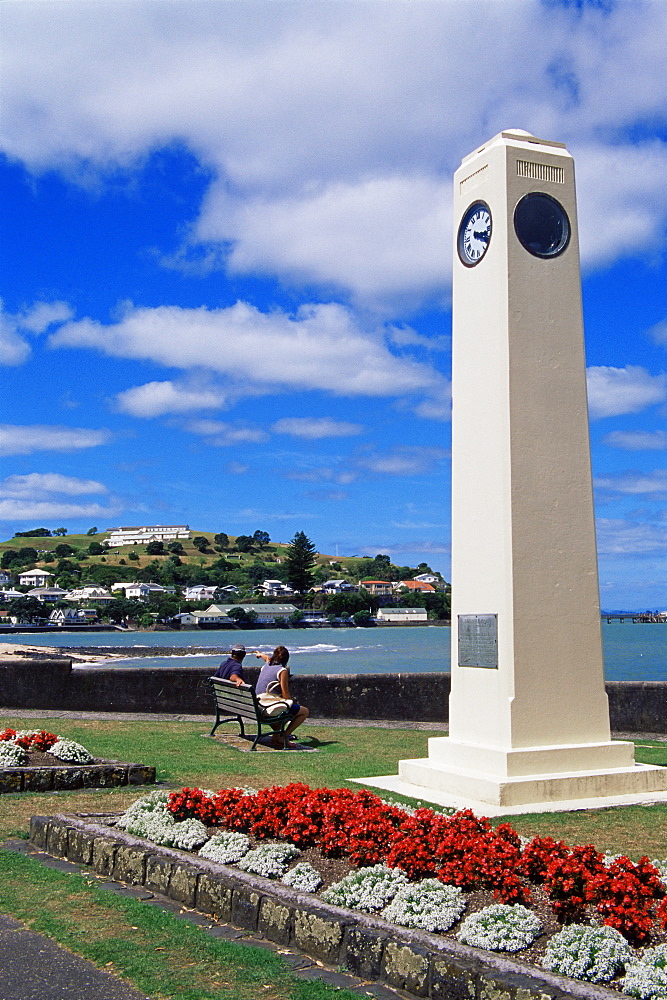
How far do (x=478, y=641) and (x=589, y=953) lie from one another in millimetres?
4988

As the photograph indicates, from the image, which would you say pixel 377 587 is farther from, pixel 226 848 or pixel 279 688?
pixel 226 848

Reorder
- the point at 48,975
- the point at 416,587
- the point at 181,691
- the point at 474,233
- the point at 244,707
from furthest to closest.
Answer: the point at 416,587, the point at 181,691, the point at 244,707, the point at 474,233, the point at 48,975

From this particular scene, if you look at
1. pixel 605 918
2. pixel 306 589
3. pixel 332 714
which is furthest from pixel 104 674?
pixel 306 589

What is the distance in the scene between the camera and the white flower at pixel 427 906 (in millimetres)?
4180

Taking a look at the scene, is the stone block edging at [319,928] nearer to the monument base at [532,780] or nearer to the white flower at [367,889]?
the white flower at [367,889]

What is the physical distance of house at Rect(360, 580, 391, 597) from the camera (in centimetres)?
16638

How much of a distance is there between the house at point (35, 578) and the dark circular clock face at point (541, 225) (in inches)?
7264

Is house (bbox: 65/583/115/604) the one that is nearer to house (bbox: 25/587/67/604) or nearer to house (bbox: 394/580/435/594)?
house (bbox: 25/587/67/604)

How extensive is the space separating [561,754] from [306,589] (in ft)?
483

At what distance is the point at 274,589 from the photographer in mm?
166000

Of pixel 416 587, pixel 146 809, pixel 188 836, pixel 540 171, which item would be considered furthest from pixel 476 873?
pixel 416 587

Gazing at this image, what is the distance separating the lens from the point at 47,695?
14570mm

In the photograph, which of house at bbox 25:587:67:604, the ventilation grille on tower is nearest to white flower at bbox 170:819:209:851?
the ventilation grille on tower

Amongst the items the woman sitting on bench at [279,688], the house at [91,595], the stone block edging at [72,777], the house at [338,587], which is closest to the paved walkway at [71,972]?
the stone block edging at [72,777]
